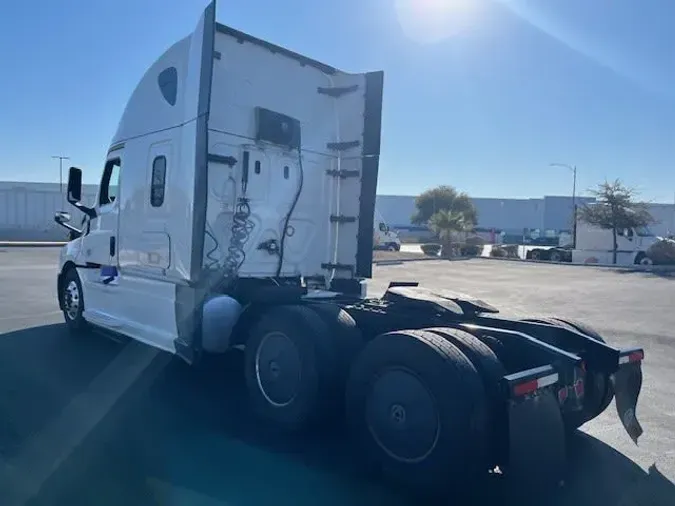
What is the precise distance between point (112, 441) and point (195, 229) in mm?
2052

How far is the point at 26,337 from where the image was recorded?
8.55 meters

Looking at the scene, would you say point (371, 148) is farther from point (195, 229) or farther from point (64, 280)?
point (64, 280)

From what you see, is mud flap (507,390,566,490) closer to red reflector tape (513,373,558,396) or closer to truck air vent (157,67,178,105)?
red reflector tape (513,373,558,396)

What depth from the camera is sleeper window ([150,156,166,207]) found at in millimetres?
6504

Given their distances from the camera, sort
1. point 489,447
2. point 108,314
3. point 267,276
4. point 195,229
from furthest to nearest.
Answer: point 108,314 → point 267,276 → point 195,229 → point 489,447

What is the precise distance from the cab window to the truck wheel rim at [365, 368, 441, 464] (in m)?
4.88

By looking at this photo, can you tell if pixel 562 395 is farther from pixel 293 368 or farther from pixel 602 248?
pixel 602 248

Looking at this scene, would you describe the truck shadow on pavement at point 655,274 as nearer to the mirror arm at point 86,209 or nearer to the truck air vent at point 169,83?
the mirror arm at point 86,209

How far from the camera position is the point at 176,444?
4.71m

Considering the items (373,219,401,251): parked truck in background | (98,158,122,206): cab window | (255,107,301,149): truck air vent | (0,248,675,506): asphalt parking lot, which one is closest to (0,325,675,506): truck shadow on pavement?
(0,248,675,506): asphalt parking lot

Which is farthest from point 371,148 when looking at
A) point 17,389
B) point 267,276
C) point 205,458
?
point 17,389

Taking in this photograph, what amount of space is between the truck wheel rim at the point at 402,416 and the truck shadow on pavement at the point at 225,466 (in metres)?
0.31

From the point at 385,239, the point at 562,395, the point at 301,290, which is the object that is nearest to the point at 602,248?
the point at 385,239

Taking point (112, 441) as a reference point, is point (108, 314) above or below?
above
